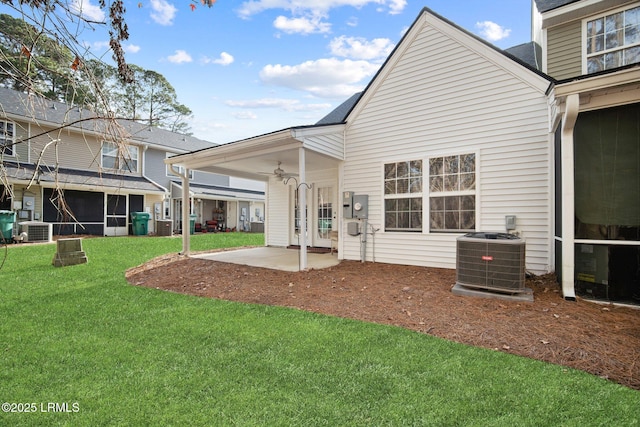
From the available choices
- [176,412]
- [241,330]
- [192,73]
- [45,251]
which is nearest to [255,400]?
[176,412]

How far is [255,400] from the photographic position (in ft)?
7.56

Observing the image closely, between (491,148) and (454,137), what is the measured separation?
2.48 feet

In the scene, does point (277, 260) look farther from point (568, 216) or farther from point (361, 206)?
point (568, 216)

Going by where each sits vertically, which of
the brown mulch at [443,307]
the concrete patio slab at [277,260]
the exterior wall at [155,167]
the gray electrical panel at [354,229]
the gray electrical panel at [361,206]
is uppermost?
the exterior wall at [155,167]

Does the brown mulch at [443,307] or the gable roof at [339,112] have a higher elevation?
the gable roof at [339,112]

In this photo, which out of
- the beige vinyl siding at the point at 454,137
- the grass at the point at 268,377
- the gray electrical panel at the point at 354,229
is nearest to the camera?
the grass at the point at 268,377

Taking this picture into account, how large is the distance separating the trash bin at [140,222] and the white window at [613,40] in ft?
55.6

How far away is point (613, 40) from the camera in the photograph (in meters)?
6.22

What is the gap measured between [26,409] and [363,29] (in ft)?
32.3

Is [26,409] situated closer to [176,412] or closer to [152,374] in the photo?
[152,374]

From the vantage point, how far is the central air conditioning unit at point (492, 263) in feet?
14.9

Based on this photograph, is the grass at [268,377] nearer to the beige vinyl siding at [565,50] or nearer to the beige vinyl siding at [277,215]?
the beige vinyl siding at [565,50]

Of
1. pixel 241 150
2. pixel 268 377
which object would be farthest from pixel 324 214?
pixel 268 377

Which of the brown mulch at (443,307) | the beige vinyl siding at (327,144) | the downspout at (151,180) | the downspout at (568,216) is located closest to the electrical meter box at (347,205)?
the beige vinyl siding at (327,144)
